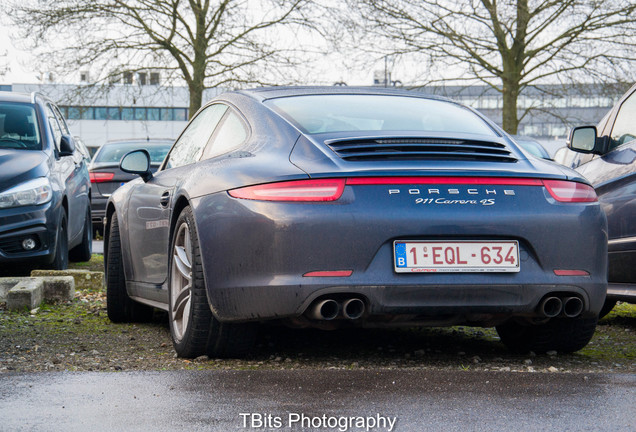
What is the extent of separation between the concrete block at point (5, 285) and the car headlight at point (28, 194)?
93cm

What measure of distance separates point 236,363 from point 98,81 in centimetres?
2068

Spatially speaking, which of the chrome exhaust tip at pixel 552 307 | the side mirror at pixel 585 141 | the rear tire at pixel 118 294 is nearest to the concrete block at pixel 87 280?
the rear tire at pixel 118 294

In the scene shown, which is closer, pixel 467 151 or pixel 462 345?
pixel 467 151

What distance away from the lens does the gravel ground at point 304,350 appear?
15.4ft

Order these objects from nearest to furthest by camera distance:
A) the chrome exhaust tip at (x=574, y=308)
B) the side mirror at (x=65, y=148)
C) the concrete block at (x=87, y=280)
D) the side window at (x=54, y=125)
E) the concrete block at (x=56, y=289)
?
the chrome exhaust tip at (x=574, y=308), the concrete block at (x=56, y=289), the concrete block at (x=87, y=280), the side mirror at (x=65, y=148), the side window at (x=54, y=125)

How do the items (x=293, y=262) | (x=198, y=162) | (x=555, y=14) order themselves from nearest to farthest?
(x=293, y=262) → (x=198, y=162) → (x=555, y=14)

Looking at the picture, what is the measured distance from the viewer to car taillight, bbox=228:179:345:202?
13.5 feet

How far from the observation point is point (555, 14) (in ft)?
74.4

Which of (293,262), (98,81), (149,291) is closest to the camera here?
(293,262)

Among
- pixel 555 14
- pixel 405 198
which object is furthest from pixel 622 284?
pixel 555 14

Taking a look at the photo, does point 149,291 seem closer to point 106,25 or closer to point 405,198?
point 405,198

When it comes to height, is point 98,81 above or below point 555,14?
below

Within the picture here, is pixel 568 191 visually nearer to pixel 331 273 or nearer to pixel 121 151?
pixel 331 273

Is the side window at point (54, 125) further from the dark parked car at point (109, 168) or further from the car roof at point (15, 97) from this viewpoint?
the dark parked car at point (109, 168)
